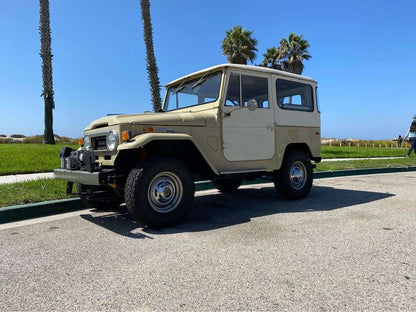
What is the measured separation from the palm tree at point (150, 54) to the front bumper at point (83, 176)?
37.1 ft

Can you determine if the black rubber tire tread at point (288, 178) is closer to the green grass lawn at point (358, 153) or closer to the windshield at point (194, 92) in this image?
the windshield at point (194, 92)

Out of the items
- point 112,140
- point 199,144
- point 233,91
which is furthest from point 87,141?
point 233,91

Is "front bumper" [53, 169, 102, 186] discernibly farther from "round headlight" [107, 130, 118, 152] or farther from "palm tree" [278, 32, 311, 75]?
"palm tree" [278, 32, 311, 75]

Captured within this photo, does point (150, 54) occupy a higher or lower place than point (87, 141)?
higher

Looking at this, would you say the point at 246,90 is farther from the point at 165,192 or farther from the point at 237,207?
the point at 165,192

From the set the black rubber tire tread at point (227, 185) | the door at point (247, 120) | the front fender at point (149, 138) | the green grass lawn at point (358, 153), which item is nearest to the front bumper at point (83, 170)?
the front fender at point (149, 138)

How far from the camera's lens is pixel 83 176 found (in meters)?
4.20

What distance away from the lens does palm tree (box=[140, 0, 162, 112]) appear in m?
15.7

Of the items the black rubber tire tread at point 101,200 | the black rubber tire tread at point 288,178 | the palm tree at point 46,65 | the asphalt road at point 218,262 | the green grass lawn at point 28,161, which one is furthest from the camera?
the palm tree at point 46,65

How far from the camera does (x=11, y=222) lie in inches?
181

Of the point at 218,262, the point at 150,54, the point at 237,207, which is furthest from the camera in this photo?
the point at 150,54

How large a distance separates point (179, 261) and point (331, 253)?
148cm

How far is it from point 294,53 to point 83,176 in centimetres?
2514

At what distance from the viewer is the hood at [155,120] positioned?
14.2 feet
